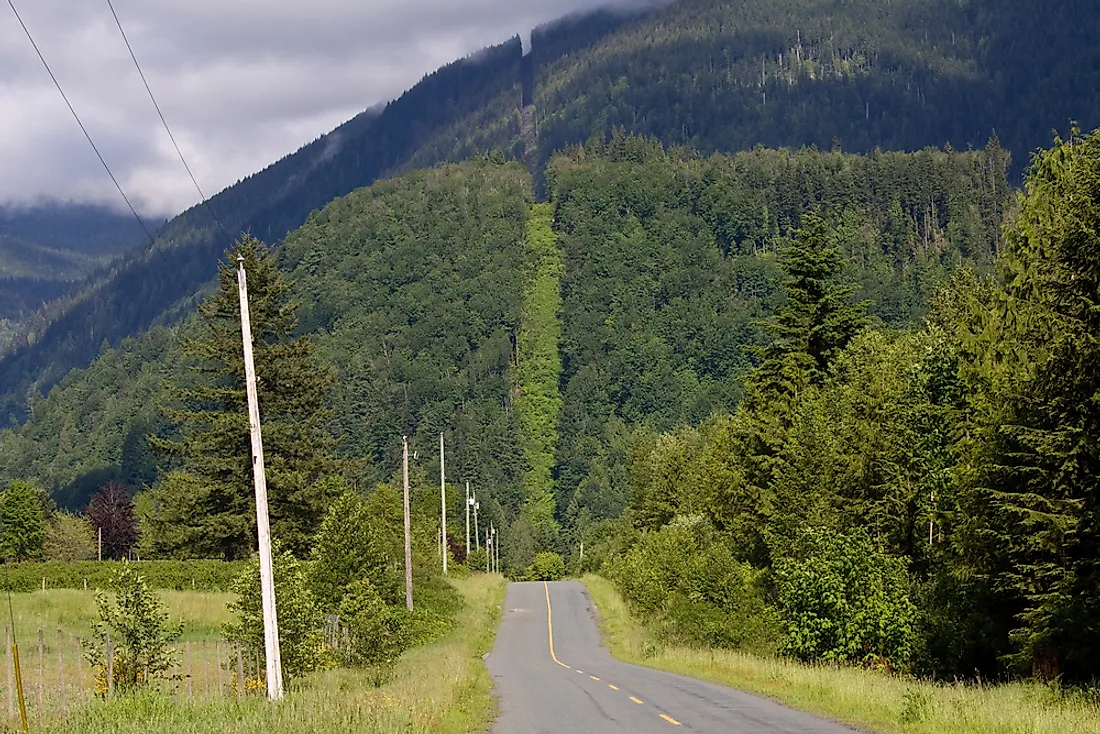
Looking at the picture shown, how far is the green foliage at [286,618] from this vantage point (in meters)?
28.0

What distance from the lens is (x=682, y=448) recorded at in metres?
Result: 90.5

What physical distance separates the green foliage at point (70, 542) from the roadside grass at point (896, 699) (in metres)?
102

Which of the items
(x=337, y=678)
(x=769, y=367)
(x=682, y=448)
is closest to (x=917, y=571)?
(x=769, y=367)

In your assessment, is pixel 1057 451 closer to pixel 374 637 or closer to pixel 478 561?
pixel 374 637

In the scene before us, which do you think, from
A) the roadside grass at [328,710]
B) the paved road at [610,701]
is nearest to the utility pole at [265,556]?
the roadside grass at [328,710]

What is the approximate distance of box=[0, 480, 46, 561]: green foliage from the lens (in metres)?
119

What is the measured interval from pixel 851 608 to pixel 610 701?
1325cm

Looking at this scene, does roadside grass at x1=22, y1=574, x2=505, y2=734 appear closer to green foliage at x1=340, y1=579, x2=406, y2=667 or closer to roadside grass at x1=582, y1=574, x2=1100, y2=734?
green foliage at x1=340, y1=579, x2=406, y2=667

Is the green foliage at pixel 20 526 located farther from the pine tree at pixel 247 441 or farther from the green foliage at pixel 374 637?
the green foliage at pixel 374 637

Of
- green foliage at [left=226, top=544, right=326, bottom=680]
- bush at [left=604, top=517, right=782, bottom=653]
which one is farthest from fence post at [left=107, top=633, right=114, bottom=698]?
bush at [left=604, top=517, right=782, bottom=653]

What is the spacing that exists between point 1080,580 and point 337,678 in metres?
17.9

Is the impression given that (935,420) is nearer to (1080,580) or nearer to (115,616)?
(1080,580)

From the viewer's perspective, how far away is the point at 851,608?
120 ft

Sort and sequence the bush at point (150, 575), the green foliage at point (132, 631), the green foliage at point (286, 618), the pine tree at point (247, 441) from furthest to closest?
the bush at point (150, 575) → the pine tree at point (247, 441) → the green foliage at point (286, 618) → the green foliage at point (132, 631)
